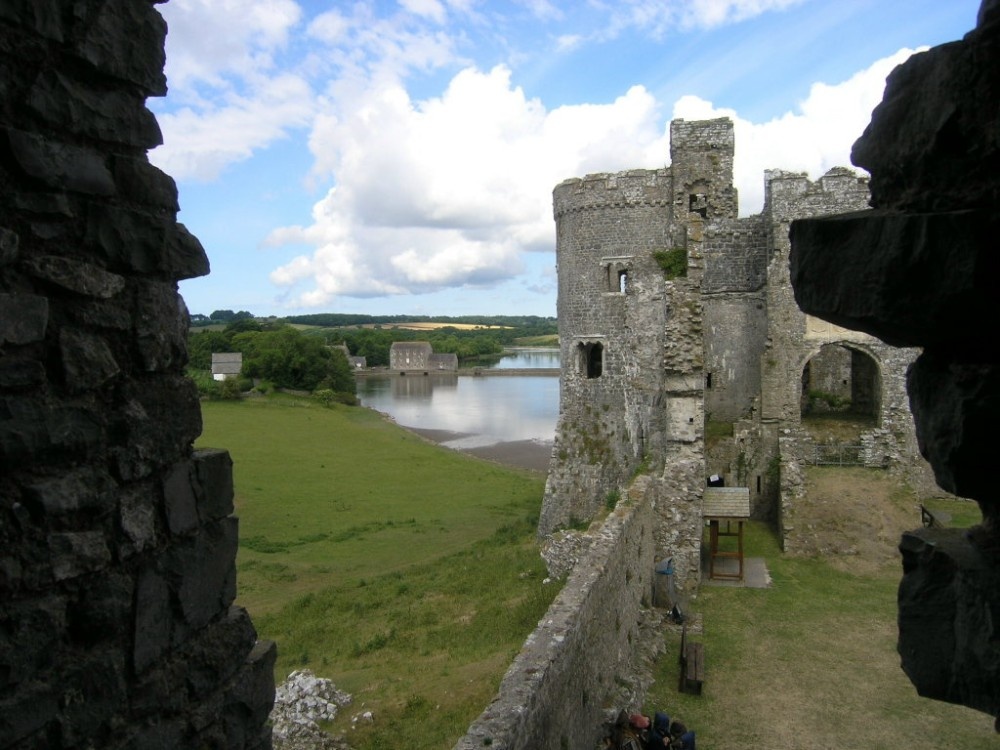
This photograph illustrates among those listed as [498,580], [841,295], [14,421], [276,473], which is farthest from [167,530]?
[276,473]

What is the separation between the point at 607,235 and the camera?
18.7 metres

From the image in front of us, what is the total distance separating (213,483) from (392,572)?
52.4ft

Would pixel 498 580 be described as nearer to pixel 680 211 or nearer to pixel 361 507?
pixel 680 211

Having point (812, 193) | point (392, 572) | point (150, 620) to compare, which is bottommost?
point (392, 572)

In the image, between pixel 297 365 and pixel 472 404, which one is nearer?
pixel 297 365

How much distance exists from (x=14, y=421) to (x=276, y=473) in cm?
3195

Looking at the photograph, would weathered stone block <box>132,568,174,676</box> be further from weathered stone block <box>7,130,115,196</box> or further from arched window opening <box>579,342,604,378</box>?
arched window opening <box>579,342,604,378</box>

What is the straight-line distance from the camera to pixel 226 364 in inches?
3307

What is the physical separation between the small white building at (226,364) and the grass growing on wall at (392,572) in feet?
137

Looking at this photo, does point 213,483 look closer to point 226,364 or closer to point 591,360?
point 591,360

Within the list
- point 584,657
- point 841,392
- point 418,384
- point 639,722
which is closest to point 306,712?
point 584,657

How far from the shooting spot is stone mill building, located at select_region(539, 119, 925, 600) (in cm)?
1716

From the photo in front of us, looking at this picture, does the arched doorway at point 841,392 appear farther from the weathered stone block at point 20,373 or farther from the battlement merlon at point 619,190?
the weathered stone block at point 20,373

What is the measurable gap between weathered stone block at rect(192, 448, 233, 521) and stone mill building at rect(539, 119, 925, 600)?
42.6 feet
